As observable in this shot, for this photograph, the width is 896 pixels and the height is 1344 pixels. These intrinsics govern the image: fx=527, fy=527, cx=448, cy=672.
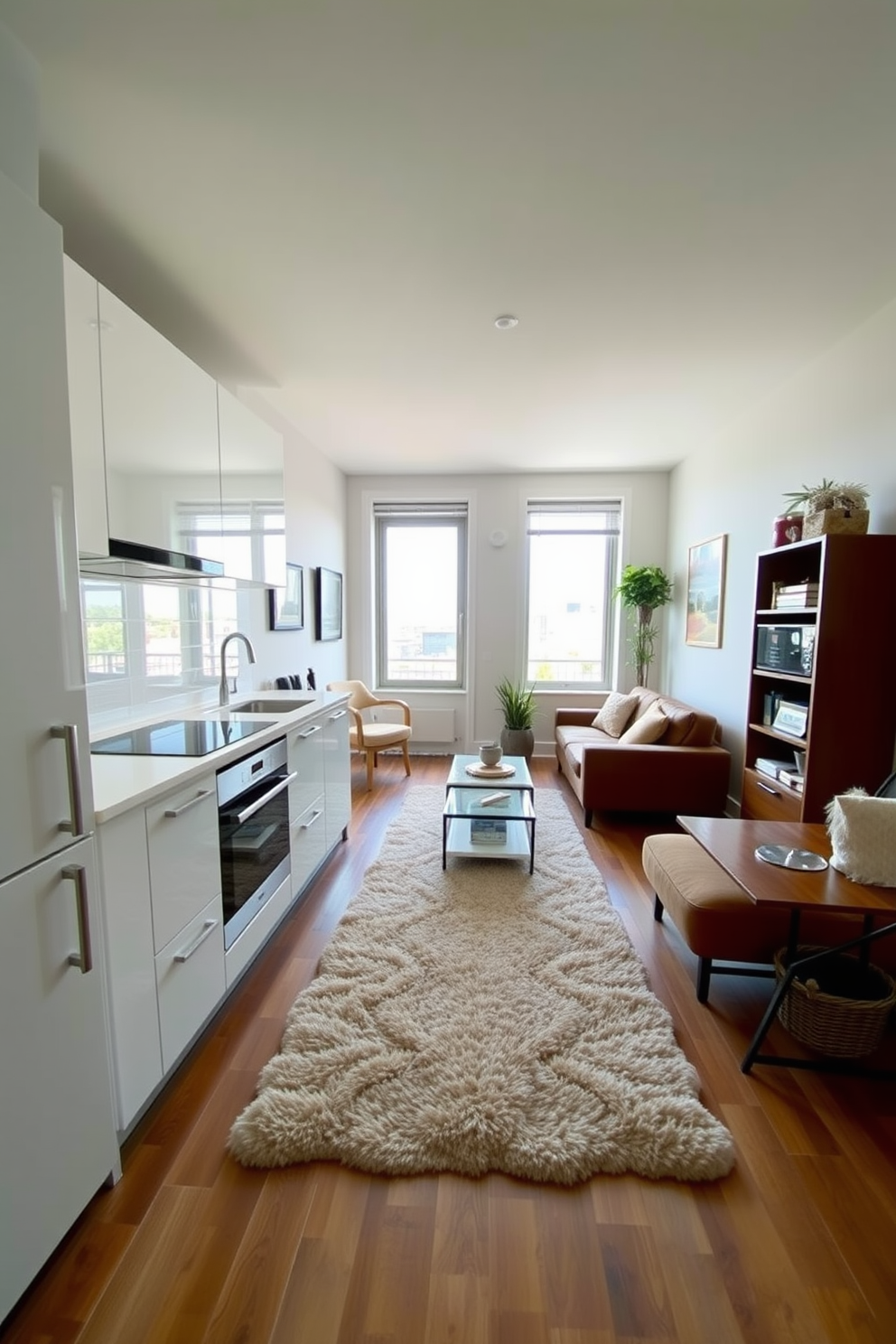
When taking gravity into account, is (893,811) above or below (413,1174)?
above

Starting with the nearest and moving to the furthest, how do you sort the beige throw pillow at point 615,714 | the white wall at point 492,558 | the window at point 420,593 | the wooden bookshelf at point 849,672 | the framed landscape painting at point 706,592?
the wooden bookshelf at point 849,672 < the framed landscape painting at point 706,592 < the beige throw pillow at point 615,714 < the white wall at point 492,558 < the window at point 420,593

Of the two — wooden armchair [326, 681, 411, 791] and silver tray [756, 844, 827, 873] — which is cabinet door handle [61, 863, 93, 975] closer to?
silver tray [756, 844, 827, 873]

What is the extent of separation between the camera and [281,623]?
3.58 meters

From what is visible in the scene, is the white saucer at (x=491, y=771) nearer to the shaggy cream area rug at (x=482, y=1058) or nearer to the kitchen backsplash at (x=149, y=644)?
the shaggy cream area rug at (x=482, y=1058)

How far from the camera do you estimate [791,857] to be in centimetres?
163

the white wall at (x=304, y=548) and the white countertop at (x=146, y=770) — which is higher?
the white wall at (x=304, y=548)

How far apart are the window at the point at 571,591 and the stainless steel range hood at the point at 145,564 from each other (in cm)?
348

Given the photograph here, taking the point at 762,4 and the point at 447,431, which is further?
the point at 447,431

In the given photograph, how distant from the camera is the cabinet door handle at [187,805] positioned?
143cm

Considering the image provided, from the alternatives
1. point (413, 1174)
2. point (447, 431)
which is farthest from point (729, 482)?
point (413, 1174)

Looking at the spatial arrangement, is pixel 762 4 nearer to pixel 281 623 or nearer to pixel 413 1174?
pixel 413 1174

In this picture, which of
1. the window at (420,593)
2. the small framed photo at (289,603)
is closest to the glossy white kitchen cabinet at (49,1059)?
the small framed photo at (289,603)

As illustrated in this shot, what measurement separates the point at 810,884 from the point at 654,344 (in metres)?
2.46

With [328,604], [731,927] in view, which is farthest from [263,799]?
[328,604]
